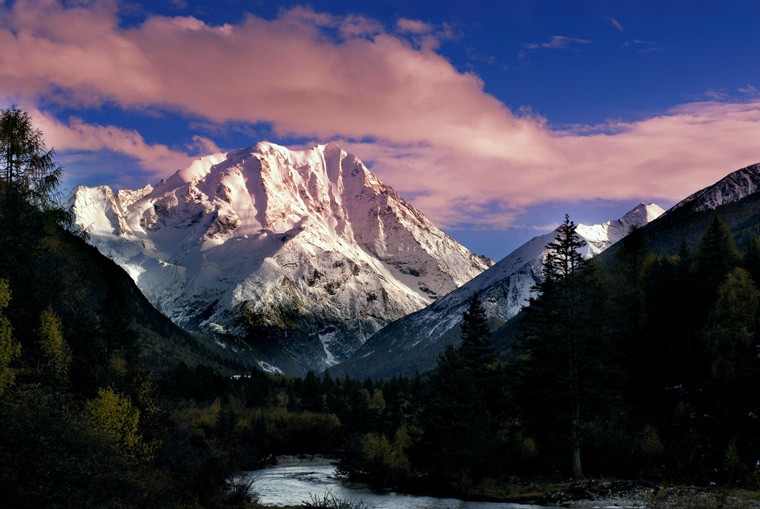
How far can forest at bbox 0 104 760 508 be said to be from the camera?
30.0m

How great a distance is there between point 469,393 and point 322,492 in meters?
20.9

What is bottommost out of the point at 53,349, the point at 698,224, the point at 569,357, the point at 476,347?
the point at 569,357

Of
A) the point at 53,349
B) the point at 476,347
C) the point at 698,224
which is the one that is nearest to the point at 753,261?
the point at 476,347

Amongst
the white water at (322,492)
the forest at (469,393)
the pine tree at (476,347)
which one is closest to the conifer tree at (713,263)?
the forest at (469,393)

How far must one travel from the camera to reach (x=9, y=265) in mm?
40094

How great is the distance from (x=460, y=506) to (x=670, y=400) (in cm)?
2381

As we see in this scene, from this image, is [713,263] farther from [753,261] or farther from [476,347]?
[476,347]

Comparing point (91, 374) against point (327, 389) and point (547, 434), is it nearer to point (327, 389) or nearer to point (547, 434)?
point (547, 434)

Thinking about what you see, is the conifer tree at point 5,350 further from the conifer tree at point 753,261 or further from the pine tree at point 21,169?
the conifer tree at point 753,261

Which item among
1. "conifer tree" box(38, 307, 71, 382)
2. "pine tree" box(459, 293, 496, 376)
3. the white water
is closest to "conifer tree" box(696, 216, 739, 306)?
"pine tree" box(459, 293, 496, 376)

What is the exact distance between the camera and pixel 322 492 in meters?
65.6

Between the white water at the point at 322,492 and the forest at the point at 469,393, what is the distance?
10.8ft

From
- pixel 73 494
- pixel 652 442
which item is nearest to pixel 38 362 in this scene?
pixel 73 494

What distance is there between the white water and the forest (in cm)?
329
